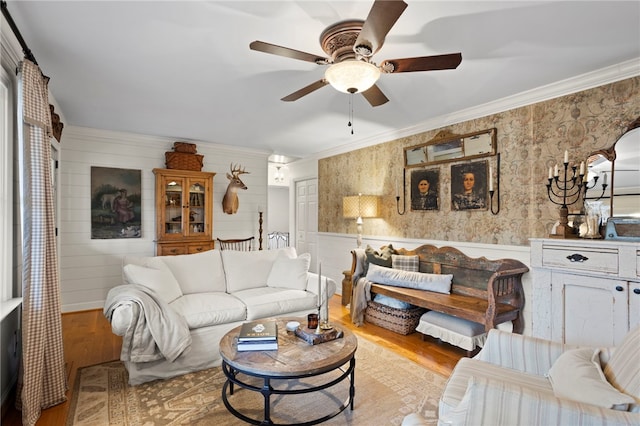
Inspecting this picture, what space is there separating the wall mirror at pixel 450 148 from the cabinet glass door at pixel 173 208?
3340mm

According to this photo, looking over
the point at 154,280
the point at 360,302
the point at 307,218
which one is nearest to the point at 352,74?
the point at 154,280

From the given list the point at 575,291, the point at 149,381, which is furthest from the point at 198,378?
the point at 575,291

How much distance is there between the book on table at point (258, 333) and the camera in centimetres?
215

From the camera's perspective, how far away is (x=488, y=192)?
3518mm

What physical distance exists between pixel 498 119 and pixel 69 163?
209 inches

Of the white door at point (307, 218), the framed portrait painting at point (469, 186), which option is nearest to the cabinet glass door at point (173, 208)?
the white door at point (307, 218)

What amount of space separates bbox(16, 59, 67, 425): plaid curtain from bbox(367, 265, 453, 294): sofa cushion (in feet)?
9.95

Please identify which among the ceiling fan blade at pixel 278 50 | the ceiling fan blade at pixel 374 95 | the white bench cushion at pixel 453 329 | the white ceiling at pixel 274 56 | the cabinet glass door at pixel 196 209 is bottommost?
the white bench cushion at pixel 453 329

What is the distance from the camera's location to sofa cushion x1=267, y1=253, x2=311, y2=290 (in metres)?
3.67

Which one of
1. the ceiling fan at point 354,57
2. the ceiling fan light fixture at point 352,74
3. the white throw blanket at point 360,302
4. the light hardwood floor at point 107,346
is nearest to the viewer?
the ceiling fan at point 354,57

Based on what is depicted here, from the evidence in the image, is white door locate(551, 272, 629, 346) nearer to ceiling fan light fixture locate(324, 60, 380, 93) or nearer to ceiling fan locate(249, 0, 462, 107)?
ceiling fan locate(249, 0, 462, 107)

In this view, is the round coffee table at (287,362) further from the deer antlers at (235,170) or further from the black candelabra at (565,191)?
the deer antlers at (235,170)

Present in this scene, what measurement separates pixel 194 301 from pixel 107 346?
1134 millimetres

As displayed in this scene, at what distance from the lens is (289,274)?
371 cm
